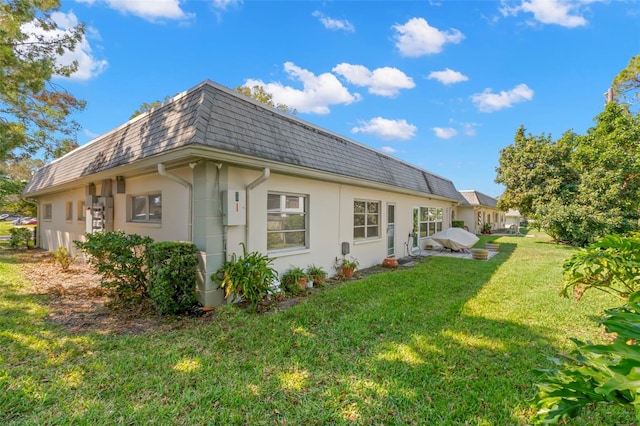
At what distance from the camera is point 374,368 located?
3357 mm

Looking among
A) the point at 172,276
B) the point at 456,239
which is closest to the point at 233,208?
the point at 172,276

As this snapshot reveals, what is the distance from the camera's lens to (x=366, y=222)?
984 cm

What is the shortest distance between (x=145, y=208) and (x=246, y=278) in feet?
13.0

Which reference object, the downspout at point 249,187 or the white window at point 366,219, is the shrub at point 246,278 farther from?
the white window at point 366,219

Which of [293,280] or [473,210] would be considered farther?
[473,210]

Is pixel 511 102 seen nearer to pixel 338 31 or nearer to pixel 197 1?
pixel 338 31

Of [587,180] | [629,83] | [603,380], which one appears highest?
[629,83]

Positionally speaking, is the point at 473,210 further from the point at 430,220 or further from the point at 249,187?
the point at 249,187

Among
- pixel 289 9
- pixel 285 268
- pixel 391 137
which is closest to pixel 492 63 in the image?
pixel 289 9

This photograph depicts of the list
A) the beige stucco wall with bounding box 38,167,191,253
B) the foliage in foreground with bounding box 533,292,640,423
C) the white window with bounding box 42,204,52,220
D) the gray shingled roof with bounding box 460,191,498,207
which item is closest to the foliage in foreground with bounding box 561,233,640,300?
the foliage in foreground with bounding box 533,292,640,423

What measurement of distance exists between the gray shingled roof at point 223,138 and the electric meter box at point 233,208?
2.66 feet

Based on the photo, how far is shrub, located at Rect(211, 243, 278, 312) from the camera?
16.5 ft

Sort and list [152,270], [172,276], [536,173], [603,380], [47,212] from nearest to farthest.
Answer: [603,380] < [172,276] < [152,270] < [47,212] < [536,173]

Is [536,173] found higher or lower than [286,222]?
higher
